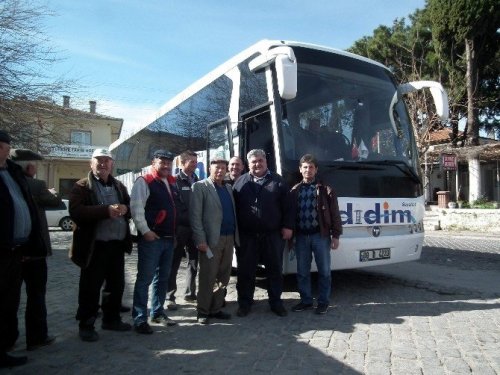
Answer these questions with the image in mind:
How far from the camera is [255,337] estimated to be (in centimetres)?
442

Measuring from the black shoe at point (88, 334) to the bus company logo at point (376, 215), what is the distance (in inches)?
128

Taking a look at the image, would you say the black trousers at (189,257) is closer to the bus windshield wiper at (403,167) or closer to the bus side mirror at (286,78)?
the bus side mirror at (286,78)

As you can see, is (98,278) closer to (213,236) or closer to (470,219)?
(213,236)

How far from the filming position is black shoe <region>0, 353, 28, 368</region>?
3.66 metres

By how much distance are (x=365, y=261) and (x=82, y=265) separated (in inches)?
141

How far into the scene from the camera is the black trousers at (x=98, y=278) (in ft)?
14.5

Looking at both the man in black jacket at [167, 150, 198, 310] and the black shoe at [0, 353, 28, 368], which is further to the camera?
the man in black jacket at [167, 150, 198, 310]

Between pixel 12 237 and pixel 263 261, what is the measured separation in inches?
109

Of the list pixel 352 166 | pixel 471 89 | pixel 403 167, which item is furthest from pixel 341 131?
pixel 471 89

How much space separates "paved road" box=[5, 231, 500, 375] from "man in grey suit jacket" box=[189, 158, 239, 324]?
271mm

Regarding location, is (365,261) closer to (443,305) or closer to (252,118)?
(443,305)

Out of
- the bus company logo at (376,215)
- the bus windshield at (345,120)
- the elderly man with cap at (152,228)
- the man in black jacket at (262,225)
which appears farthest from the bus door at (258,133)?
the elderly man with cap at (152,228)

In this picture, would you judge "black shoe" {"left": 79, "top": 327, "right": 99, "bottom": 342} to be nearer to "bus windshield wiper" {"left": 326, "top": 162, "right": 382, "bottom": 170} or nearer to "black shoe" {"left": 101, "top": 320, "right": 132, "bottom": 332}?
"black shoe" {"left": 101, "top": 320, "right": 132, "bottom": 332}

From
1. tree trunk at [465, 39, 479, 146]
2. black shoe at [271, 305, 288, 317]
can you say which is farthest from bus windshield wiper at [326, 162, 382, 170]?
tree trunk at [465, 39, 479, 146]
